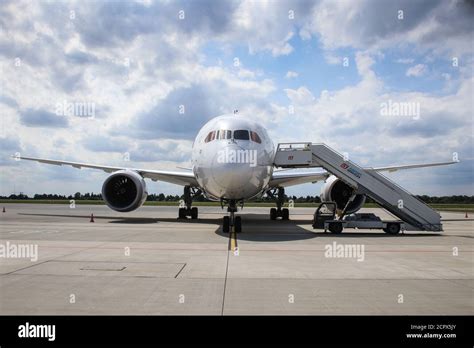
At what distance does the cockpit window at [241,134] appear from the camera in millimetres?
14078

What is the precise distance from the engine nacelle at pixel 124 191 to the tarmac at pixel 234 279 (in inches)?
306

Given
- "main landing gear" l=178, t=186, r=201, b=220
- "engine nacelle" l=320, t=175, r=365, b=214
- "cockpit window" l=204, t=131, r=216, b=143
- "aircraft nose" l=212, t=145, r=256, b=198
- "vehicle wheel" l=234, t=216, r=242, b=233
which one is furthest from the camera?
"main landing gear" l=178, t=186, r=201, b=220

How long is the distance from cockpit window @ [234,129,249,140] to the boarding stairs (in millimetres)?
2786

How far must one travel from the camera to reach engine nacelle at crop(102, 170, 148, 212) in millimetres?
19891

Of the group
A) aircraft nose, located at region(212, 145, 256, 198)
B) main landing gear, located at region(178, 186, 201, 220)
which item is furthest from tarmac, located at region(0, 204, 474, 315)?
main landing gear, located at region(178, 186, 201, 220)

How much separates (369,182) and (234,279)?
36.1 ft
